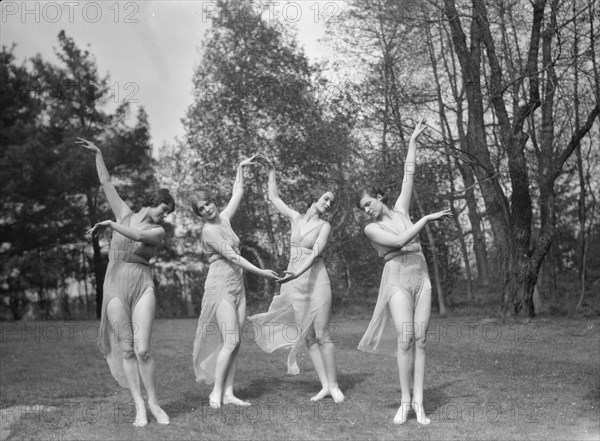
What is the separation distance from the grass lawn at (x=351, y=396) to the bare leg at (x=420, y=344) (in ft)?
0.69

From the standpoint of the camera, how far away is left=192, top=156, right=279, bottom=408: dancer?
8297 mm

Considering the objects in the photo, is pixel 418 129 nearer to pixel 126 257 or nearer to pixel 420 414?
pixel 420 414

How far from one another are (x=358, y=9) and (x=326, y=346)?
57.4 ft

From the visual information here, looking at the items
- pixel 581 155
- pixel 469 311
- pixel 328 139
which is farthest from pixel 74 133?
pixel 581 155

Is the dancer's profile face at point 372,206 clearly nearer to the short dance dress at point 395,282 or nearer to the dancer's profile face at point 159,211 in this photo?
the short dance dress at point 395,282

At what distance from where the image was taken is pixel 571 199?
3000 cm

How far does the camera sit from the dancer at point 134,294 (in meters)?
7.45

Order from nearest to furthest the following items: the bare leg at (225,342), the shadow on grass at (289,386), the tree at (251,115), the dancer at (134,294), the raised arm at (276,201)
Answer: the dancer at (134,294) → the bare leg at (225,342) → the raised arm at (276,201) → the shadow on grass at (289,386) → the tree at (251,115)

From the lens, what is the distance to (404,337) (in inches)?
303

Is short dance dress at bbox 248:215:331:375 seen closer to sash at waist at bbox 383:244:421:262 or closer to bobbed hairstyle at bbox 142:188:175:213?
A: sash at waist at bbox 383:244:421:262

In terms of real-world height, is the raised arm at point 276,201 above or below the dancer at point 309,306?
above

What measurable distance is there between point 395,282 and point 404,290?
5.4 inches

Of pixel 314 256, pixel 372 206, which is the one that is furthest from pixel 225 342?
pixel 372 206

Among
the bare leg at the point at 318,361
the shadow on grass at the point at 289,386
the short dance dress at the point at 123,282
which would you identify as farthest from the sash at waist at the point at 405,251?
the short dance dress at the point at 123,282
